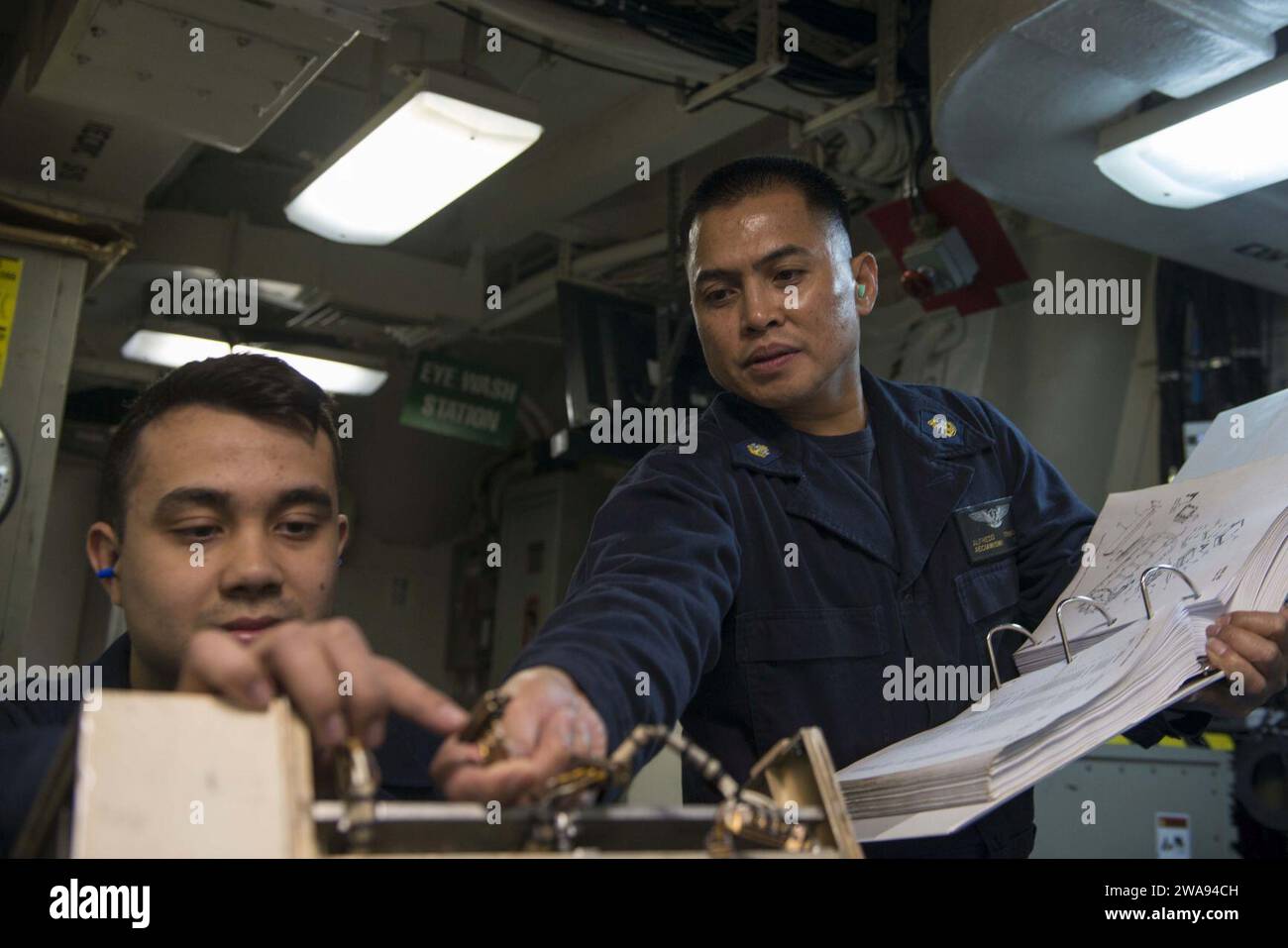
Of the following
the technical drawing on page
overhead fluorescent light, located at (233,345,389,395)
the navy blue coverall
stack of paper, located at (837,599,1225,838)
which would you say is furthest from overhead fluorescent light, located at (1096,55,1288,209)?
overhead fluorescent light, located at (233,345,389,395)

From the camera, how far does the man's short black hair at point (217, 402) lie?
143 cm

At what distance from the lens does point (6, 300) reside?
3121 millimetres

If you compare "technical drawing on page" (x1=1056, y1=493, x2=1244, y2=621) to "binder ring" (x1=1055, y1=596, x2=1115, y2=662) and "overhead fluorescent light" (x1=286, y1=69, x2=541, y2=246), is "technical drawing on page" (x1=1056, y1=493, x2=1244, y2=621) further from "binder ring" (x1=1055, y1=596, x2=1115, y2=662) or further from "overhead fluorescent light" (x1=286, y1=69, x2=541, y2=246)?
"overhead fluorescent light" (x1=286, y1=69, x2=541, y2=246)

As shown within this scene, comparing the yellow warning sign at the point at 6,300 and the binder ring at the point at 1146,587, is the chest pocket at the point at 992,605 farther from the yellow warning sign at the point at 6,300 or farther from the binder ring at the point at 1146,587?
the yellow warning sign at the point at 6,300

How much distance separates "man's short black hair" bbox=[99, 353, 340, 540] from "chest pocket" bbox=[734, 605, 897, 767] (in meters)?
0.61

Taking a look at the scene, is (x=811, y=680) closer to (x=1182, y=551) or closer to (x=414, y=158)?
(x=1182, y=551)

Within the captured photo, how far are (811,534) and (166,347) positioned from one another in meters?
4.70

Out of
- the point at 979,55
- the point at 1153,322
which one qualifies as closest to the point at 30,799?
the point at 979,55

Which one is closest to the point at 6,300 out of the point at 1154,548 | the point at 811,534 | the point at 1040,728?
the point at 811,534

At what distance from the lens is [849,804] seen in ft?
3.40

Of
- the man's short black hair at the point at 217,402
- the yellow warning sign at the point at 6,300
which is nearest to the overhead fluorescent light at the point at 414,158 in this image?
the yellow warning sign at the point at 6,300

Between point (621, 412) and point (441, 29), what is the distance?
1557 mm

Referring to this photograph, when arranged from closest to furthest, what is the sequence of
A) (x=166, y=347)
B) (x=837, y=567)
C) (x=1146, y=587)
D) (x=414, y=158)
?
(x=1146, y=587) → (x=837, y=567) → (x=414, y=158) → (x=166, y=347)

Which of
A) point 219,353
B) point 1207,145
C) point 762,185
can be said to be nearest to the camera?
point 762,185
